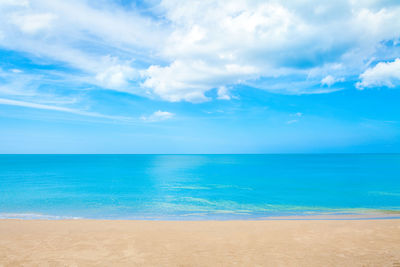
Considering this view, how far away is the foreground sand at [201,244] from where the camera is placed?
8.94 meters

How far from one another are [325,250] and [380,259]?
1831mm

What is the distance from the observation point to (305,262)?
28.7ft

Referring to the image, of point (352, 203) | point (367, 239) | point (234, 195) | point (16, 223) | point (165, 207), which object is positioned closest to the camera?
point (367, 239)

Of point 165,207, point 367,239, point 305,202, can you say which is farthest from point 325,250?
point 305,202

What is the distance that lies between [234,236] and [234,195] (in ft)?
59.0

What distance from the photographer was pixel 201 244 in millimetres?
10789

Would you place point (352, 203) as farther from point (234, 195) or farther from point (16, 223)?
point (16, 223)

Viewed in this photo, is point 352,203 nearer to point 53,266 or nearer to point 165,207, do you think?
point 165,207

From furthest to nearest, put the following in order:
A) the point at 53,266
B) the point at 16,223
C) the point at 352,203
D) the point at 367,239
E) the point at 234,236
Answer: the point at 352,203, the point at 16,223, the point at 234,236, the point at 367,239, the point at 53,266

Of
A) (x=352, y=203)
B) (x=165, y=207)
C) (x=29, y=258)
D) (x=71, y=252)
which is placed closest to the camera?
(x=29, y=258)

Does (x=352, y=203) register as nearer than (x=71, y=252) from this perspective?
No

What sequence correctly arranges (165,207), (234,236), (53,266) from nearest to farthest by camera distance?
(53,266) < (234,236) < (165,207)

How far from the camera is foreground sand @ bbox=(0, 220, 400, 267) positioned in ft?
29.3

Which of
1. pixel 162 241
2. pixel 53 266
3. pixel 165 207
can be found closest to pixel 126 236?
pixel 162 241
